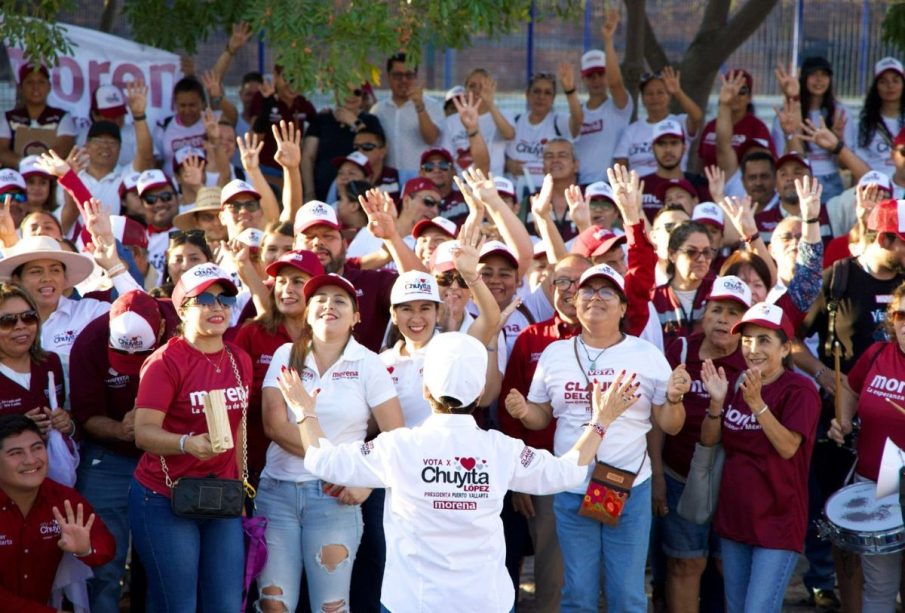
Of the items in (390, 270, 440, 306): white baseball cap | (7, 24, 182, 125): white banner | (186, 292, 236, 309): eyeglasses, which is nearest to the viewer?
(186, 292, 236, 309): eyeglasses

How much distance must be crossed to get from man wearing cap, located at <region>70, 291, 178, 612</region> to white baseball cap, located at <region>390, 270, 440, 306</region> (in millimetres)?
1234

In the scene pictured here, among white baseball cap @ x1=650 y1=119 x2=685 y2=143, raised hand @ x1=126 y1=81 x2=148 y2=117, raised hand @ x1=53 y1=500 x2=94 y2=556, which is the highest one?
raised hand @ x1=126 y1=81 x2=148 y2=117

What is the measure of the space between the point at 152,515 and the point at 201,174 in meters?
4.57

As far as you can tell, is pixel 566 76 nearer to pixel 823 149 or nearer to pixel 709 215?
pixel 823 149

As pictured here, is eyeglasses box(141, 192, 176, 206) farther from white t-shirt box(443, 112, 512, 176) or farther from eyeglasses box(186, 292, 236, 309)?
eyeglasses box(186, 292, 236, 309)

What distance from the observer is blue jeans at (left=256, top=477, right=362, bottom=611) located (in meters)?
6.51

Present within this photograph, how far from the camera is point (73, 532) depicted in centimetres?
646

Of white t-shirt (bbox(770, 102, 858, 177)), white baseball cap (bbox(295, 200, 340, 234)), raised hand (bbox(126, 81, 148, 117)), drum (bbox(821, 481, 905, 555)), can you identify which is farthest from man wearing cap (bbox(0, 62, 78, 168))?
drum (bbox(821, 481, 905, 555))

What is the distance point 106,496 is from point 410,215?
309cm

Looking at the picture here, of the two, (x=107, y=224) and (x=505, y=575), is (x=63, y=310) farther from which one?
(x=505, y=575)

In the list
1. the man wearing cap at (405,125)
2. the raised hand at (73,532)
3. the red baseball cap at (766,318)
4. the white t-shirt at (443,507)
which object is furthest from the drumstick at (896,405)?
the man wearing cap at (405,125)

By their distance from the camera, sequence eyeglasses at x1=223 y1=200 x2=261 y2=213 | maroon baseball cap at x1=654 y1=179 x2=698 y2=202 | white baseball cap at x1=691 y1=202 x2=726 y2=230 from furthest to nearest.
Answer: maroon baseball cap at x1=654 y1=179 x2=698 y2=202 → white baseball cap at x1=691 y1=202 x2=726 y2=230 → eyeglasses at x1=223 y1=200 x2=261 y2=213

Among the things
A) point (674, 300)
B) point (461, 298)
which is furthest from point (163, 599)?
point (674, 300)

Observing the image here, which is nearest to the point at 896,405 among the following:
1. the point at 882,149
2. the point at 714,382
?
the point at 714,382
